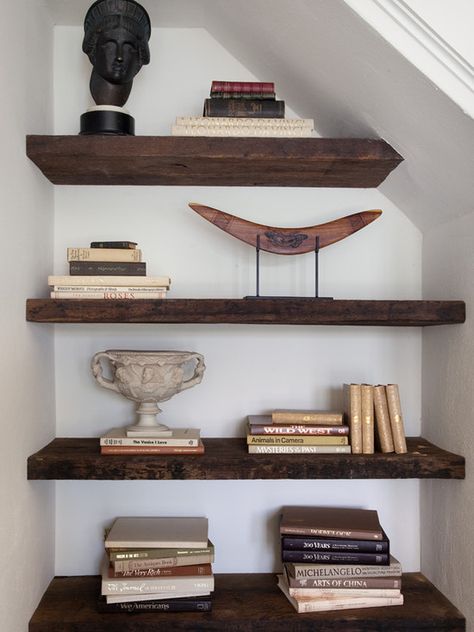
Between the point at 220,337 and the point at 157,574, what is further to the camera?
the point at 220,337

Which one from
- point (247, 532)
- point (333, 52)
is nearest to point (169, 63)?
point (333, 52)

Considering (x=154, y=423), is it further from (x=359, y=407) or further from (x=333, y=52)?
(x=333, y=52)

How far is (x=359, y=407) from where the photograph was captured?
65.6 inches

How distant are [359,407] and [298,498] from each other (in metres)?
0.41

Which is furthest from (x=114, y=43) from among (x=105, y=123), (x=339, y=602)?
(x=339, y=602)

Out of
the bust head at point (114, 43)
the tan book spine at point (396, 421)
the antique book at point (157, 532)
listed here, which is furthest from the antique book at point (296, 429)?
the bust head at point (114, 43)

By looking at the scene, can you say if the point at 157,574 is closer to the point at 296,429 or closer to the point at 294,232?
the point at 296,429

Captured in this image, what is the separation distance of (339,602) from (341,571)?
0.25 feet

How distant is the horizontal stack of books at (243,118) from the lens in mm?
1580

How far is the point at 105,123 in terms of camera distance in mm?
1614

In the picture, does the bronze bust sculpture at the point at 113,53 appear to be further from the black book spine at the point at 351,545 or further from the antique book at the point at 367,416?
the black book spine at the point at 351,545

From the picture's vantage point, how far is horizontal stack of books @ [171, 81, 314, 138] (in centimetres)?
158

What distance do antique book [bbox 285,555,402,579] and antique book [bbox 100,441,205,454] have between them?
16.0 inches

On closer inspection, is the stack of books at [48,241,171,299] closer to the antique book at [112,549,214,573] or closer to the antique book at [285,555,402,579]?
the antique book at [112,549,214,573]
